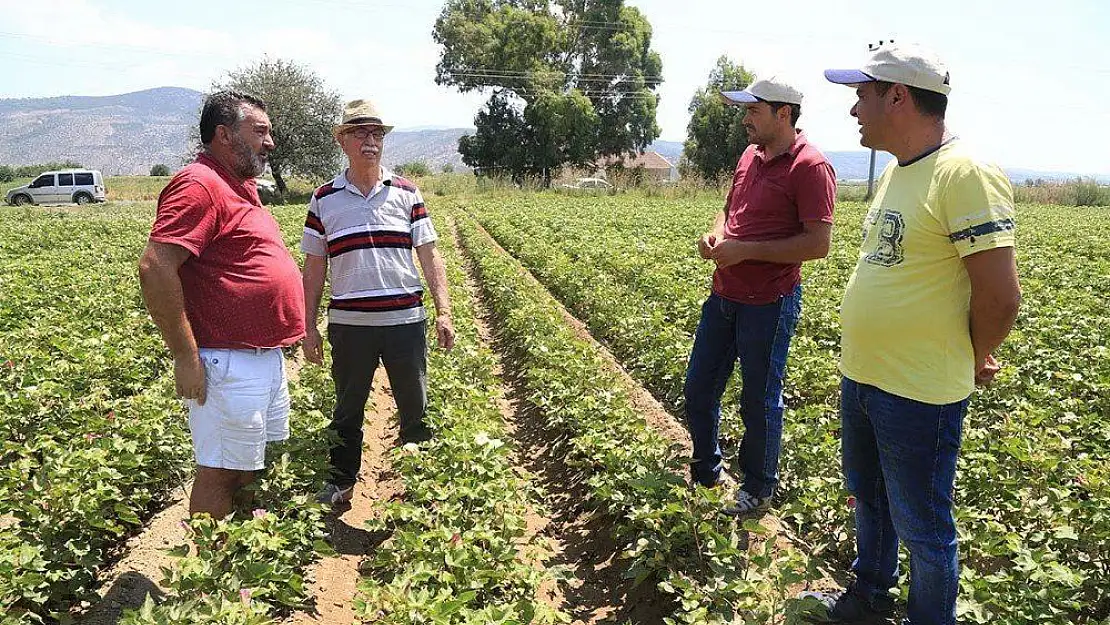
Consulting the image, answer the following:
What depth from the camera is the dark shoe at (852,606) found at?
284cm

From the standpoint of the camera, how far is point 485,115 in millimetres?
44250

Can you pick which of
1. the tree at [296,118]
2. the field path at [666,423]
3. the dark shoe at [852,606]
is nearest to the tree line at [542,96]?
the tree at [296,118]

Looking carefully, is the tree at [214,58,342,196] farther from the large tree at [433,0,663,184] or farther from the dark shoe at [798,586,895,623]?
the dark shoe at [798,586,895,623]

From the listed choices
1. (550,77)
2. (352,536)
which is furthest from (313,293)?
(550,77)

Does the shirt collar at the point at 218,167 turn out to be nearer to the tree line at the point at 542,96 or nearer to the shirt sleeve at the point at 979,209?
the shirt sleeve at the point at 979,209

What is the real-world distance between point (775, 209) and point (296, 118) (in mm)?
40127

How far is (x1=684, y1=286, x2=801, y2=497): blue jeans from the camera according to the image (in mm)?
3582

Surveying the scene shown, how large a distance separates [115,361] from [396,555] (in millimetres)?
3663

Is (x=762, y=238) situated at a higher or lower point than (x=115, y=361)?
higher

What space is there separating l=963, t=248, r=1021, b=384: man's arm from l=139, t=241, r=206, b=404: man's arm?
2.80 m

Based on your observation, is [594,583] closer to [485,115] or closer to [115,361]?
[115,361]

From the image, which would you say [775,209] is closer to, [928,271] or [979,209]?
[928,271]

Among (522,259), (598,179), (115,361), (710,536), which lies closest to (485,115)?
(598,179)

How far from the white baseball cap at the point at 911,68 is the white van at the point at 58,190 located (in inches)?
1520
